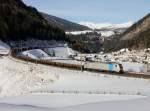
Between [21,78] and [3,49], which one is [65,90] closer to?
[21,78]

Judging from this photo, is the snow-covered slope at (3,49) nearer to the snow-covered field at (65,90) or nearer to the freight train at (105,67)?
the snow-covered field at (65,90)

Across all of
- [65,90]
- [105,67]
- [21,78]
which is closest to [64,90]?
[65,90]

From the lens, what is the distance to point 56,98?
45875 mm

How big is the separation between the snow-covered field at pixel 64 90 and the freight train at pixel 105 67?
22.3 ft

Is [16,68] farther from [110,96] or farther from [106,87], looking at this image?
[110,96]

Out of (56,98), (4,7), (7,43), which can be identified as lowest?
(56,98)

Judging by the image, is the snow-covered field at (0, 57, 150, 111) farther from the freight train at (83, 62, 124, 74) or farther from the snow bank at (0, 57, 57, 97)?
the freight train at (83, 62, 124, 74)

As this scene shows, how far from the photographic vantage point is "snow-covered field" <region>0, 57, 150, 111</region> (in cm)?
3259

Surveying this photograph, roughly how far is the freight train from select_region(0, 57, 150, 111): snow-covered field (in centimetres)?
679

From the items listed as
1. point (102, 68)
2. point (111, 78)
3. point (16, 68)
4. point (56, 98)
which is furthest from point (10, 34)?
point (56, 98)

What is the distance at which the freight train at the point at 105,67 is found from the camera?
226 feet

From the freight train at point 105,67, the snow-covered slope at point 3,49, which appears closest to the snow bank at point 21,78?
the freight train at point 105,67

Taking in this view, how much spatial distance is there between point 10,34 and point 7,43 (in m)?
14.7

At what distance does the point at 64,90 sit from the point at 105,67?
22.0 metres
